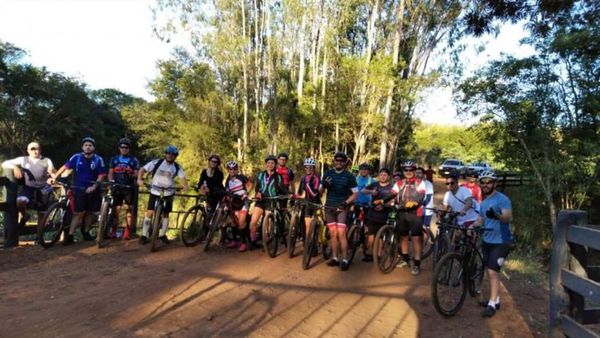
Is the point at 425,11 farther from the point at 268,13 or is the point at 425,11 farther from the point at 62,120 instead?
the point at 62,120

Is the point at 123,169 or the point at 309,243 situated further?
the point at 123,169

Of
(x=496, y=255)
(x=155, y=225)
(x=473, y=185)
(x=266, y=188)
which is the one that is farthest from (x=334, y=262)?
(x=473, y=185)

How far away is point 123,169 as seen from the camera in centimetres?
823

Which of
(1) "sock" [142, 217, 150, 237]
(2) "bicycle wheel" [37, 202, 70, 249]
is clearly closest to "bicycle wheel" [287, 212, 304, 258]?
(1) "sock" [142, 217, 150, 237]

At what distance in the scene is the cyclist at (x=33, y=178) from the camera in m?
7.75

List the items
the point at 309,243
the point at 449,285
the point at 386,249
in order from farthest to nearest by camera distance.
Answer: the point at 386,249 → the point at 309,243 → the point at 449,285

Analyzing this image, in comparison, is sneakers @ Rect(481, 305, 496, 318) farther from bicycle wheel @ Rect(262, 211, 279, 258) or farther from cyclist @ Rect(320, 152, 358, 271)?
bicycle wheel @ Rect(262, 211, 279, 258)

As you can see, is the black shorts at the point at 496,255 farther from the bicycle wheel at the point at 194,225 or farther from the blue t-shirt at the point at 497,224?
the bicycle wheel at the point at 194,225

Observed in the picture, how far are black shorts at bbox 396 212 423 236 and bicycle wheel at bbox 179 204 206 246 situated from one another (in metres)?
3.55

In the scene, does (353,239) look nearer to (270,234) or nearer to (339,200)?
(339,200)

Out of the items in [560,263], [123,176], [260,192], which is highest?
[123,176]

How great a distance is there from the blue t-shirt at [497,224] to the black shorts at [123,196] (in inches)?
236

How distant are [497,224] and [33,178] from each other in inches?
290

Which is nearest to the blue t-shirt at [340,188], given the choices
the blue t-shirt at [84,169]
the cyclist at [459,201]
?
the cyclist at [459,201]
